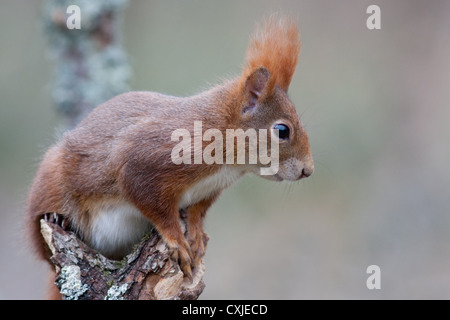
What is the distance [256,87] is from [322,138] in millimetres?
2524

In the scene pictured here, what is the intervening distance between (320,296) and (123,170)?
2.67 meters

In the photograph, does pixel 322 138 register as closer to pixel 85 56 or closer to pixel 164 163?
pixel 85 56

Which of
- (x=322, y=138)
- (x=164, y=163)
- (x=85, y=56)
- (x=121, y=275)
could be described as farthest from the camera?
(x=322, y=138)

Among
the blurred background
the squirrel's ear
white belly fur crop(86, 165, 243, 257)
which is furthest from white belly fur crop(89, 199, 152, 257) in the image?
the blurred background

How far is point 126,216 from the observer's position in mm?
2957

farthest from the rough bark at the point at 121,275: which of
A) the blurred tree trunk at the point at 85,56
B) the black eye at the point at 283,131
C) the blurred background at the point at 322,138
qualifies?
the blurred background at the point at 322,138

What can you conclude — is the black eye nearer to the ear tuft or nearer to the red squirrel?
the red squirrel

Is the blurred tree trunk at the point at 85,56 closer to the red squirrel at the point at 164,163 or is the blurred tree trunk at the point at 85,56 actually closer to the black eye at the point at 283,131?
the red squirrel at the point at 164,163

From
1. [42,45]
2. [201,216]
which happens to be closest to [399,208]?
[201,216]

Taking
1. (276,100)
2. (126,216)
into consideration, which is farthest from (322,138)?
(126,216)

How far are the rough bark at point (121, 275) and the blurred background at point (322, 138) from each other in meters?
1.99

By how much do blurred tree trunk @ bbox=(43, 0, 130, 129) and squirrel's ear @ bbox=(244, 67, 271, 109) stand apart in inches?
56.5

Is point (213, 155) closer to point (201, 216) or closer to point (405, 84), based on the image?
point (201, 216)

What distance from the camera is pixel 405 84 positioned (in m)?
5.07
